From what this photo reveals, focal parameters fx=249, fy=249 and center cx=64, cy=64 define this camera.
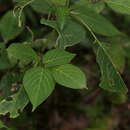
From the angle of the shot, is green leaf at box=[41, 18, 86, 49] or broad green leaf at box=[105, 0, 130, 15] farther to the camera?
green leaf at box=[41, 18, 86, 49]

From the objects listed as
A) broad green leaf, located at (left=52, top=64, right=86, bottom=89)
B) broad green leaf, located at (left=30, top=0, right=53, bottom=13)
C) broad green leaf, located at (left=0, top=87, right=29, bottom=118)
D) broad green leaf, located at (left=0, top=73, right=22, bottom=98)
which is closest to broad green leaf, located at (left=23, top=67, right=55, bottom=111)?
broad green leaf, located at (left=52, top=64, right=86, bottom=89)

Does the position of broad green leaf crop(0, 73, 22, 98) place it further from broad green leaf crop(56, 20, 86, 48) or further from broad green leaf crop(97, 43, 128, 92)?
broad green leaf crop(97, 43, 128, 92)

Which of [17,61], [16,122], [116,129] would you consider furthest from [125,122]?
[17,61]

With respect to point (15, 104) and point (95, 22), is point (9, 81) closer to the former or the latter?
point (15, 104)

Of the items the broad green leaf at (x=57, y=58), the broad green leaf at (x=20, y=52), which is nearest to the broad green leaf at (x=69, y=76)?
the broad green leaf at (x=57, y=58)

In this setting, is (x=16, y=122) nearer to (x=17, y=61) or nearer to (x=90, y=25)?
(x=17, y=61)

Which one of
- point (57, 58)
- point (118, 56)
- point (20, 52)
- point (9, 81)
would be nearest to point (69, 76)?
point (57, 58)
